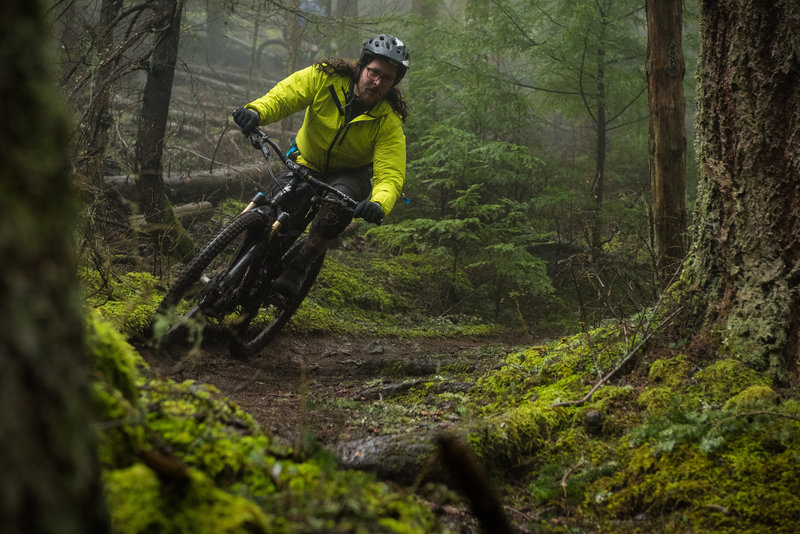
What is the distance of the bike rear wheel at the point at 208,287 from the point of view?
4.61 m

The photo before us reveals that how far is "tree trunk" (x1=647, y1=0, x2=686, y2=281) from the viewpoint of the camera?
218 inches

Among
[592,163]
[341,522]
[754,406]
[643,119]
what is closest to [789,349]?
[754,406]

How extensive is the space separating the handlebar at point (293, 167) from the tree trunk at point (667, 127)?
118 inches

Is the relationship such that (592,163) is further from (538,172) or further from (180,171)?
(180,171)

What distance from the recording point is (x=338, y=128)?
5.32 meters

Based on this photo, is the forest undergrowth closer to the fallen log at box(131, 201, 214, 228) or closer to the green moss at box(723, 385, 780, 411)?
the green moss at box(723, 385, 780, 411)

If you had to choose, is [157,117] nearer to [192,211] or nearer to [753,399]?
[192,211]

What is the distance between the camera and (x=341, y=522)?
4.91 feet

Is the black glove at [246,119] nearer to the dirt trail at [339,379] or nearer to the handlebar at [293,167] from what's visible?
the handlebar at [293,167]

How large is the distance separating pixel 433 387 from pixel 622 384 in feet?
5.39

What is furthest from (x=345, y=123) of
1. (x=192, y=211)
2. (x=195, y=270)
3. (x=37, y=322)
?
(x=192, y=211)

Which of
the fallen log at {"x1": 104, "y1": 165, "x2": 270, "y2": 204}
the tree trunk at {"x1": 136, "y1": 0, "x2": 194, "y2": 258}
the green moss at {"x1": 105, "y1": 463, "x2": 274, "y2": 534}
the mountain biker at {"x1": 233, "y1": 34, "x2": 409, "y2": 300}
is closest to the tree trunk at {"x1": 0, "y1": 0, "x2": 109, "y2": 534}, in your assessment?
the green moss at {"x1": 105, "y1": 463, "x2": 274, "y2": 534}

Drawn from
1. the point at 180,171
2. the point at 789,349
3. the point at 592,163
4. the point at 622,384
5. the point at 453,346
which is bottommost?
the point at 453,346

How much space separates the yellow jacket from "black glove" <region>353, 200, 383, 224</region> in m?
0.26
